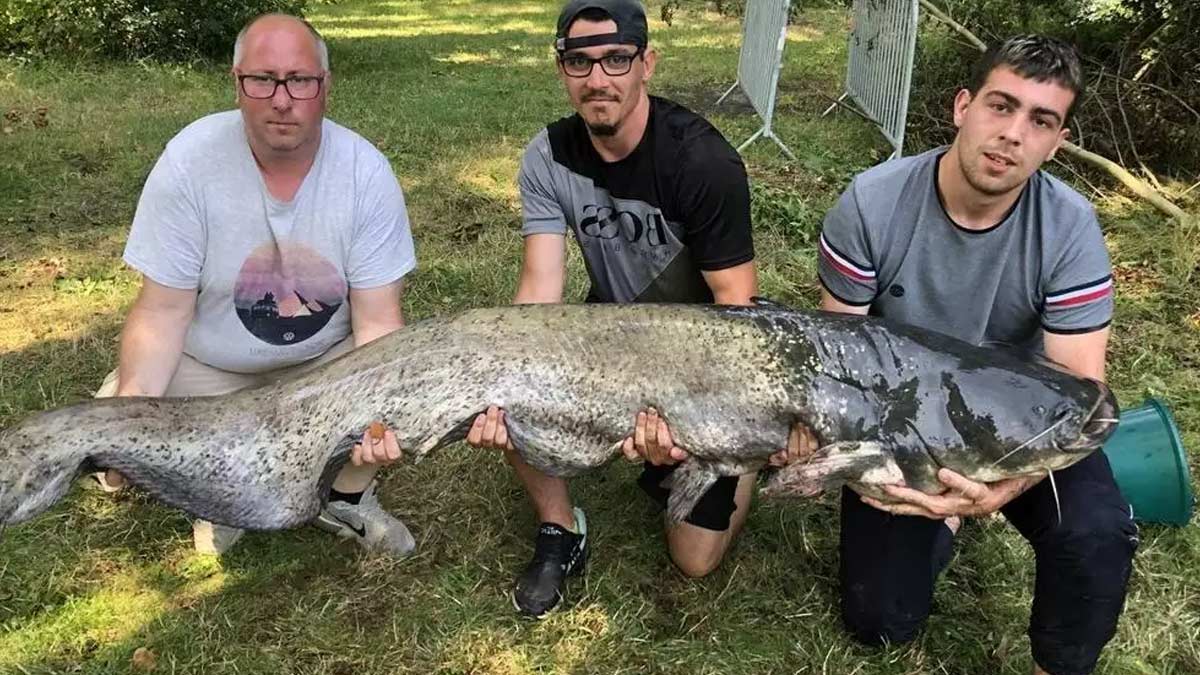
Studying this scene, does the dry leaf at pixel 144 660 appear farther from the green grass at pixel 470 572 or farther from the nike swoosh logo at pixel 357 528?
the nike swoosh logo at pixel 357 528

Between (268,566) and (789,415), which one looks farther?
(268,566)

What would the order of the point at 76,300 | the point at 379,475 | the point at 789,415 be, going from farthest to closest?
the point at 76,300 < the point at 379,475 < the point at 789,415

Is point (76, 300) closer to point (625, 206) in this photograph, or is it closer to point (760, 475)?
point (625, 206)

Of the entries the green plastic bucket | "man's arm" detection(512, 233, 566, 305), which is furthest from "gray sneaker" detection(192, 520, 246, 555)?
the green plastic bucket

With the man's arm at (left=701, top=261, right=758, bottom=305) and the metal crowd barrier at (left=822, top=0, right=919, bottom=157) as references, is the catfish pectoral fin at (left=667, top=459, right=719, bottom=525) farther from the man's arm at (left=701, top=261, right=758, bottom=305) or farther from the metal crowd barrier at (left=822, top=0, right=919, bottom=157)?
the metal crowd barrier at (left=822, top=0, right=919, bottom=157)

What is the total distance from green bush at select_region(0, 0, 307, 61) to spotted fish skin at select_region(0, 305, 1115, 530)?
9.35m

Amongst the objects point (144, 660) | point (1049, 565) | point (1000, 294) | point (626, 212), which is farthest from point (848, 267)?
point (144, 660)

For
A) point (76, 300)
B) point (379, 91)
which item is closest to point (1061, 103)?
point (76, 300)

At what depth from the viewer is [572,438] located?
103 inches

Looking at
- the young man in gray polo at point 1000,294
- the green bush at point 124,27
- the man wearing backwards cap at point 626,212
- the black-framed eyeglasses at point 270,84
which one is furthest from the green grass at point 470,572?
the green bush at point 124,27

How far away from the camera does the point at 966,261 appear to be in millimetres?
2699

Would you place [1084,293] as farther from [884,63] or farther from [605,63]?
[884,63]

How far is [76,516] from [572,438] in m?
1.91

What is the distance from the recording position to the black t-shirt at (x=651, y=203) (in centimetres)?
303
